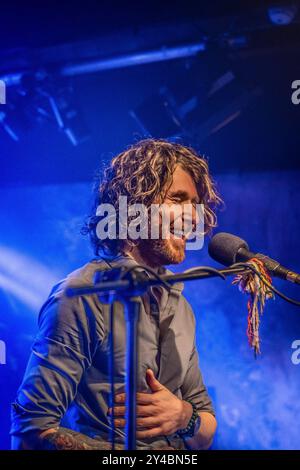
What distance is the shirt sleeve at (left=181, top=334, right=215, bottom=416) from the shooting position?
2336mm

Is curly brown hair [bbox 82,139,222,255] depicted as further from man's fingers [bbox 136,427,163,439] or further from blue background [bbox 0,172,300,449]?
blue background [bbox 0,172,300,449]

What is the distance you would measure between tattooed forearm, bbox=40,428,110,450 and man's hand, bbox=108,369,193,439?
4.1 inches

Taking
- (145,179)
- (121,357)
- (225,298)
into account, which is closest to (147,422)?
(121,357)

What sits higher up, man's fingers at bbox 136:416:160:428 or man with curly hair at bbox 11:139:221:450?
man with curly hair at bbox 11:139:221:450

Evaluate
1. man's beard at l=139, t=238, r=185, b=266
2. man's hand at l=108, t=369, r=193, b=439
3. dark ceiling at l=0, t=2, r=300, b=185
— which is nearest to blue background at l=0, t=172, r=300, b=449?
dark ceiling at l=0, t=2, r=300, b=185

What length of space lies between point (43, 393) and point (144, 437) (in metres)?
0.42

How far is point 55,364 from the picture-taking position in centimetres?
191

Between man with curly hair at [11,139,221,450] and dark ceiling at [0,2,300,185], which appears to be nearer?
man with curly hair at [11,139,221,450]

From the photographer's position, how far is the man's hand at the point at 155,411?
1949 millimetres

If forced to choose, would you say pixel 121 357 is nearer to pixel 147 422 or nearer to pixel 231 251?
pixel 147 422

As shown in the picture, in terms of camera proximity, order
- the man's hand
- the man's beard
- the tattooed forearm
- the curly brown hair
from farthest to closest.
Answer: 1. the curly brown hair
2. the man's beard
3. the man's hand
4. the tattooed forearm

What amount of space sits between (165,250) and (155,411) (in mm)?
682

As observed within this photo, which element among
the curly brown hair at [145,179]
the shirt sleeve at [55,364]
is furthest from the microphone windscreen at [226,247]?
the shirt sleeve at [55,364]

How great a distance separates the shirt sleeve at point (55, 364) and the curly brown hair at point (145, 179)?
511mm
